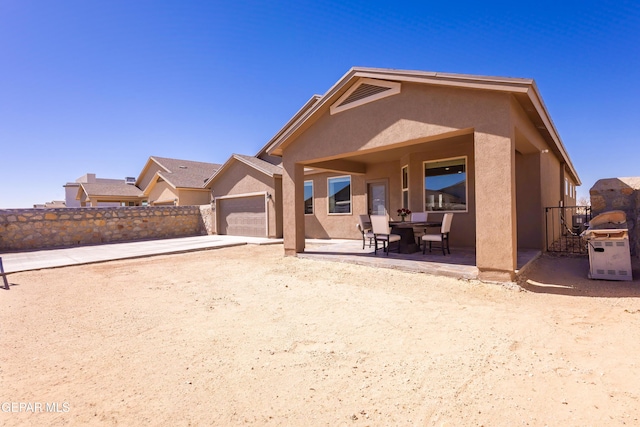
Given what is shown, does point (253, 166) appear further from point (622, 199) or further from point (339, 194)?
point (622, 199)

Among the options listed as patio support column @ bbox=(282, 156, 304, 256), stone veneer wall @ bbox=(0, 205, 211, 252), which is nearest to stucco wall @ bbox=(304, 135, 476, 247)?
patio support column @ bbox=(282, 156, 304, 256)

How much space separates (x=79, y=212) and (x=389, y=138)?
15252 millimetres

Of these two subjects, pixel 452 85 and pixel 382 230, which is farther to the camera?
pixel 382 230

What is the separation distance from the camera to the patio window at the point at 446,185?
350 inches

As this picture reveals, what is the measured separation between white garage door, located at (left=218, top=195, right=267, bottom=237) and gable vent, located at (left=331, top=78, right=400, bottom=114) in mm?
8580

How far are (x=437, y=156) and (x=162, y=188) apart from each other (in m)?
20.2

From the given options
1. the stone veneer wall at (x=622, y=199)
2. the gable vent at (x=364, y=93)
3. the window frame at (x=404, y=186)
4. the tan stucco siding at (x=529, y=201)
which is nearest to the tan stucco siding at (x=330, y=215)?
the window frame at (x=404, y=186)

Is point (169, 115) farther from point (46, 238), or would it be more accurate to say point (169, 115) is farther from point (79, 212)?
point (46, 238)

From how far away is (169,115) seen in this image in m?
16.7

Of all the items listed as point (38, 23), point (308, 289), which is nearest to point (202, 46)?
point (38, 23)

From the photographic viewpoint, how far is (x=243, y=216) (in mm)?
16172

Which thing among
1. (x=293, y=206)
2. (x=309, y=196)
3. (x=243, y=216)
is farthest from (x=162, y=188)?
(x=293, y=206)

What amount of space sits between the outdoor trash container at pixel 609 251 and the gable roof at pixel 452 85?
8.46ft

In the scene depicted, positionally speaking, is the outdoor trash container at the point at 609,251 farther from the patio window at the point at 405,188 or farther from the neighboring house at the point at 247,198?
the neighboring house at the point at 247,198
